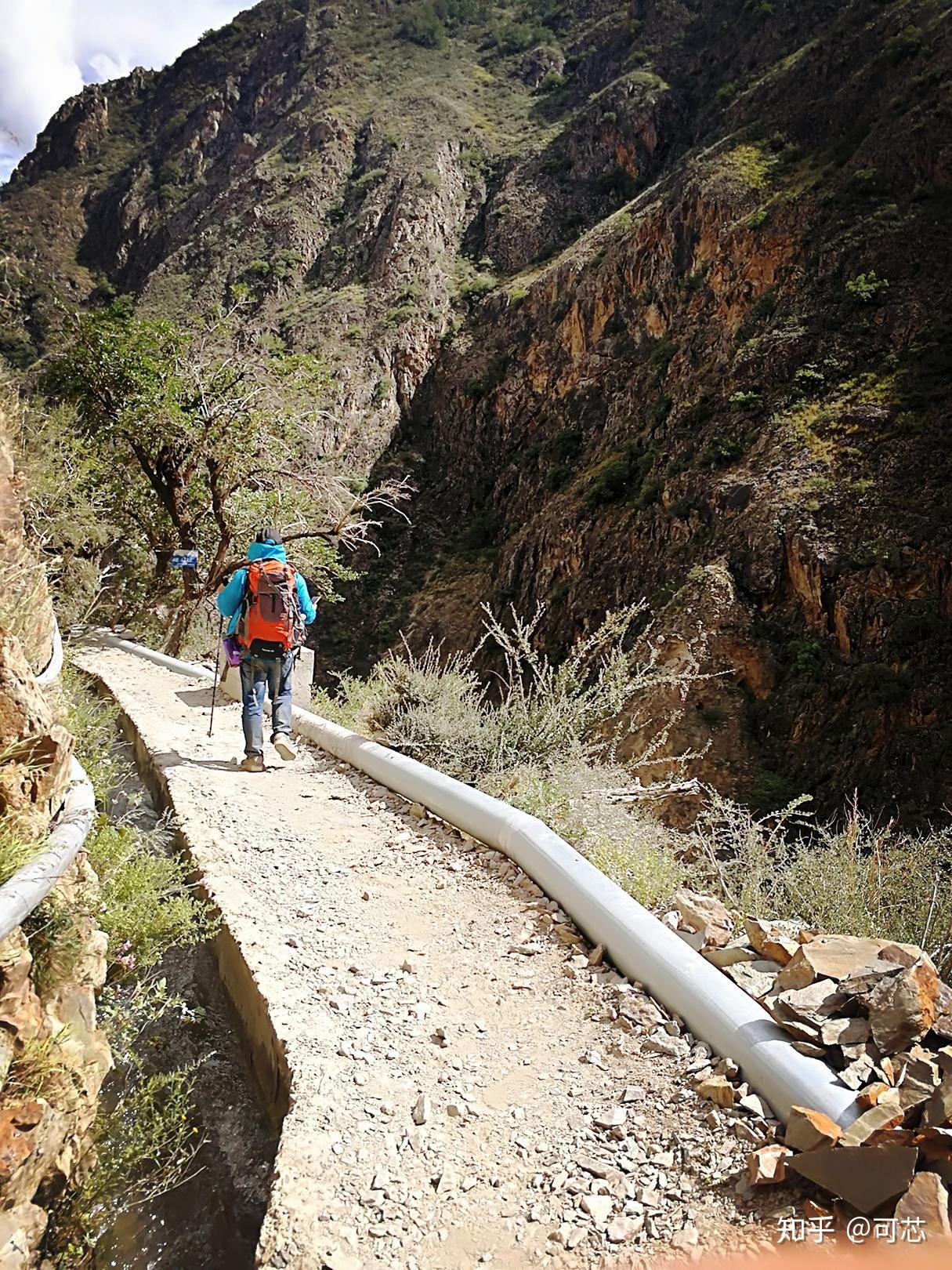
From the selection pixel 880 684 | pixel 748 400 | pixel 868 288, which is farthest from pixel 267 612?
pixel 868 288

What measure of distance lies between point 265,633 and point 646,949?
3785 millimetres

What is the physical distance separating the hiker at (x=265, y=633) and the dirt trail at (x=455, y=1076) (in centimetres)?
151

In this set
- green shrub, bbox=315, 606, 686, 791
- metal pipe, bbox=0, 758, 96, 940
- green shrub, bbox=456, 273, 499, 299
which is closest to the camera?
metal pipe, bbox=0, 758, 96, 940

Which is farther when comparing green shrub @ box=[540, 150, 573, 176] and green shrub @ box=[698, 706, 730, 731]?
green shrub @ box=[540, 150, 573, 176]

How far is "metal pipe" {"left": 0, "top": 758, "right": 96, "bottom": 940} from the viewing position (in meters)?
1.83

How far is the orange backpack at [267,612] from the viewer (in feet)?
18.4

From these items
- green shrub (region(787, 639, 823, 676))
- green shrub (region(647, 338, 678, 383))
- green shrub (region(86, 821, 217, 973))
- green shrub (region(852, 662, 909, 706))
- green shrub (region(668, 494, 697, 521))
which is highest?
green shrub (region(647, 338, 678, 383))

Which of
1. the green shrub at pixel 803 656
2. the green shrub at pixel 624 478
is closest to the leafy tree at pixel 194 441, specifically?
the green shrub at pixel 803 656

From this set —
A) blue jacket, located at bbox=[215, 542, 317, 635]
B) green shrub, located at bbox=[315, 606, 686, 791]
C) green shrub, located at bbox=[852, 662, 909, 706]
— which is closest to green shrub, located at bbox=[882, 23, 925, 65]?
green shrub, located at bbox=[852, 662, 909, 706]

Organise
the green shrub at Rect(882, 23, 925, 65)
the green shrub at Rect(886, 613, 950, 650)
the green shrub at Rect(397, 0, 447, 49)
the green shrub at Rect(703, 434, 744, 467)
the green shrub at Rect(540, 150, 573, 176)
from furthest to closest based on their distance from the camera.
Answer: the green shrub at Rect(397, 0, 447, 49) → the green shrub at Rect(540, 150, 573, 176) → the green shrub at Rect(882, 23, 925, 65) → the green shrub at Rect(703, 434, 744, 467) → the green shrub at Rect(886, 613, 950, 650)

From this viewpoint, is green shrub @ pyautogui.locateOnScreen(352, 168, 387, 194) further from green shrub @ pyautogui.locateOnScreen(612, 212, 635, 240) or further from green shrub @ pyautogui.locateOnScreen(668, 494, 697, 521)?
green shrub @ pyautogui.locateOnScreen(668, 494, 697, 521)

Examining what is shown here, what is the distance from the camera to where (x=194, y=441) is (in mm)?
11703

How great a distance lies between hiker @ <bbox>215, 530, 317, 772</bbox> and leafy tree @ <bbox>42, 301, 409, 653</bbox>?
5522 millimetres

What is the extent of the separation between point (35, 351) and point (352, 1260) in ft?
175
